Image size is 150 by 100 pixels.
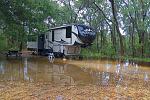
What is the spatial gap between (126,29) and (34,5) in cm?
2417

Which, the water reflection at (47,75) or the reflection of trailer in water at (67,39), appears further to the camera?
the reflection of trailer in water at (67,39)

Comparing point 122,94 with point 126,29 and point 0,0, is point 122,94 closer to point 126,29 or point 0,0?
point 0,0

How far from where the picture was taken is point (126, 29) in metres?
43.2

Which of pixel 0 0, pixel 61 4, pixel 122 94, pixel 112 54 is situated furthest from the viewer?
pixel 61 4

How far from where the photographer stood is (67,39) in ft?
83.1

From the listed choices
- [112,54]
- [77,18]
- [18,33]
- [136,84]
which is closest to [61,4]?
[77,18]

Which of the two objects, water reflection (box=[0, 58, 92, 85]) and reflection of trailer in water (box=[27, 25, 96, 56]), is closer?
water reflection (box=[0, 58, 92, 85])

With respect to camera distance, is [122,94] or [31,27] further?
[31,27]

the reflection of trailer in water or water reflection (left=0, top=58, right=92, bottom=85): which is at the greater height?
the reflection of trailer in water

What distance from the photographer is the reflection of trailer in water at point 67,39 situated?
2453 centimetres

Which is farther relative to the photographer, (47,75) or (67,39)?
(67,39)

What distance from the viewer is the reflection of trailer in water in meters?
24.5

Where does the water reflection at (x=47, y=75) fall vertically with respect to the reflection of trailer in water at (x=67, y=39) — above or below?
below

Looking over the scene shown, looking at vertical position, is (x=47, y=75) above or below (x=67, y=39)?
below
